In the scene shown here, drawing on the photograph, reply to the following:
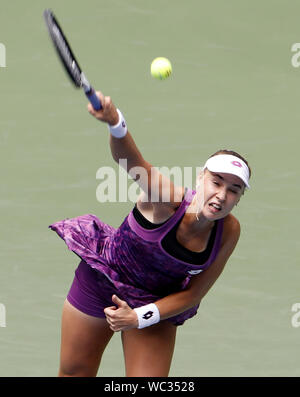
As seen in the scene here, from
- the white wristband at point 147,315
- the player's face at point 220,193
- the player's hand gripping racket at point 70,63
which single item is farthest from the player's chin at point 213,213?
the player's hand gripping racket at point 70,63

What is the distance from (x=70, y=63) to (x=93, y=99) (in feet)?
0.88

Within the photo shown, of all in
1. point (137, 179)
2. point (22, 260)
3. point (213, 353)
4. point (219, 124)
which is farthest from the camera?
point (219, 124)

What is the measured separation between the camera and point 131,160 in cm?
536

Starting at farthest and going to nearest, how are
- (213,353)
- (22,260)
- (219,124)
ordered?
(219,124)
(22,260)
(213,353)

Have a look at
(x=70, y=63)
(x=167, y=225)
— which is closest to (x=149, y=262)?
(x=167, y=225)

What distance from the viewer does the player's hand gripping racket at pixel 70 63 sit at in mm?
4961

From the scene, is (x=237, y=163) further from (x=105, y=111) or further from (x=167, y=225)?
(x=105, y=111)

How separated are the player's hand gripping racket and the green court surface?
9.81 feet

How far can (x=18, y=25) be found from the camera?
9.74 meters

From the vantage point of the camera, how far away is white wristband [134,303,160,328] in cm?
570

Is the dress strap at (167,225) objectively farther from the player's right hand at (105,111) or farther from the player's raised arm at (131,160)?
the player's right hand at (105,111)

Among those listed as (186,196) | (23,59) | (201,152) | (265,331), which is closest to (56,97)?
(23,59)

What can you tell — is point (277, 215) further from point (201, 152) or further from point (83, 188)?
point (83, 188)

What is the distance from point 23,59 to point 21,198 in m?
1.28
